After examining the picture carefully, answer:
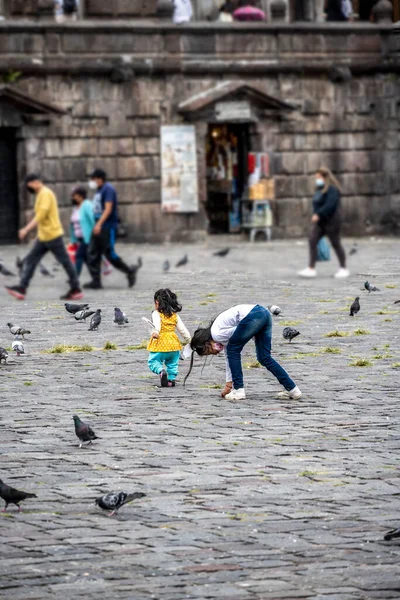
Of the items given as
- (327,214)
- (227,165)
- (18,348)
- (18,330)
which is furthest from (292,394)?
(227,165)

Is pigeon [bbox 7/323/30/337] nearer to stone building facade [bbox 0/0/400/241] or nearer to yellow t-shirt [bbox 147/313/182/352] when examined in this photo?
yellow t-shirt [bbox 147/313/182/352]

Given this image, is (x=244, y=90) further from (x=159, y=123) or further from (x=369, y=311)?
(x=369, y=311)

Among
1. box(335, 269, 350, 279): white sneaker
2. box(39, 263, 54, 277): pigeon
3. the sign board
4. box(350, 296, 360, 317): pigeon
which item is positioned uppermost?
the sign board

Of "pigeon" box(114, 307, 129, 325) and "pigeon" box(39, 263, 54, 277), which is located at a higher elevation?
"pigeon" box(114, 307, 129, 325)

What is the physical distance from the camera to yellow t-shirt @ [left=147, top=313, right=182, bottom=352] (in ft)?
40.5

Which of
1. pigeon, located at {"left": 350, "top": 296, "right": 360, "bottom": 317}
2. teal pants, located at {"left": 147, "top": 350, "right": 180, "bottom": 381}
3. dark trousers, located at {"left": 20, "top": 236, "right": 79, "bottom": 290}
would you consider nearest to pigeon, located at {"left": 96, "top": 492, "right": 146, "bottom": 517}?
teal pants, located at {"left": 147, "top": 350, "right": 180, "bottom": 381}

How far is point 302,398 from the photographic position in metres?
11.9

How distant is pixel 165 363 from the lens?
12703 mm

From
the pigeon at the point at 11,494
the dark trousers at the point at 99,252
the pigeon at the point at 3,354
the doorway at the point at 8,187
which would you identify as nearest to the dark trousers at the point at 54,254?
the dark trousers at the point at 99,252

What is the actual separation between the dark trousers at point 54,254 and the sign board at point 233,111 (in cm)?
1319

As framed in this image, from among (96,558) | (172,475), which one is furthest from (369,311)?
(96,558)

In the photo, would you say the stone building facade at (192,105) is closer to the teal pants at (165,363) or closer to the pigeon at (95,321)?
the pigeon at (95,321)

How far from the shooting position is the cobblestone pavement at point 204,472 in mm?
6941

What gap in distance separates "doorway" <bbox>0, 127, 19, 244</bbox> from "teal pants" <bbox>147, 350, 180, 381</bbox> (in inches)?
732
